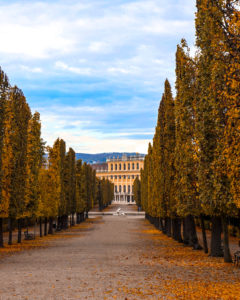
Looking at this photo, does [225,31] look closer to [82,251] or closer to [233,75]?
[233,75]

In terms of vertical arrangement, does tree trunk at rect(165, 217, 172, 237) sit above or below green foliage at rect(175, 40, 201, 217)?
below

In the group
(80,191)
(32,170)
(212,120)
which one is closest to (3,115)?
(32,170)

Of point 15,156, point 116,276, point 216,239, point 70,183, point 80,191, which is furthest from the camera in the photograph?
point 80,191

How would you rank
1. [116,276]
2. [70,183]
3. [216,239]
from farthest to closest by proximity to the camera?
[70,183], [216,239], [116,276]

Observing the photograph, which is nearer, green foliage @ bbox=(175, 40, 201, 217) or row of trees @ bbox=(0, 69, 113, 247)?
green foliage @ bbox=(175, 40, 201, 217)

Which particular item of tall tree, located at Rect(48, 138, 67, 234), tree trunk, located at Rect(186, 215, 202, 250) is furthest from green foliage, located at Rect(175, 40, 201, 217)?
tall tree, located at Rect(48, 138, 67, 234)

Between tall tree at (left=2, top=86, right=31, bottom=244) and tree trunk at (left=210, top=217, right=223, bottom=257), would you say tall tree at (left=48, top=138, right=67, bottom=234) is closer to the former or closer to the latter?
tall tree at (left=2, top=86, right=31, bottom=244)

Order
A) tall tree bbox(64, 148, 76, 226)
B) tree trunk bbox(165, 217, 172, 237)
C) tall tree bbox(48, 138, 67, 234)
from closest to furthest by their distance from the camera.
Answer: tree trunk bbox(165, 217, 172, 237) < tall tree bbox(48, 138, 67, 234) < tall tree bbox(64, 148, 76, 226)

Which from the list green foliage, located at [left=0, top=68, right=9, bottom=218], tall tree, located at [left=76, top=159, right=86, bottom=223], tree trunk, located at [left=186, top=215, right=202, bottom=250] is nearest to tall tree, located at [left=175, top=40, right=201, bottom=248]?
tree trunk, located at [left=186, top=215, right=202, bottom=250]

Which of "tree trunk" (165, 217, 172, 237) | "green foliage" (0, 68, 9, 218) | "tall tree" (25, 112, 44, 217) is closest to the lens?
"green foliage" (0, 68, 9, 218)

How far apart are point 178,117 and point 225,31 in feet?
33.1

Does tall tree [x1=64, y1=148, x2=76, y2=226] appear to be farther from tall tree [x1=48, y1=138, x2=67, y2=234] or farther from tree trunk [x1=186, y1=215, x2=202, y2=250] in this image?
tree trunk [x1=186, y1=215, x2=202, y2=250]

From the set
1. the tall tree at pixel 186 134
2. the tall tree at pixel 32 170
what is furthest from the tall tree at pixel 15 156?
the tall tree at pixel 186 134

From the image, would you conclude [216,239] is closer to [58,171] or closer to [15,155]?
[15,155]
